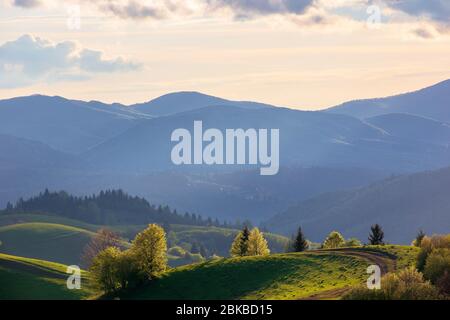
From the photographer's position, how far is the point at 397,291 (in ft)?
291

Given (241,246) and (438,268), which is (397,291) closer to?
(438,268)

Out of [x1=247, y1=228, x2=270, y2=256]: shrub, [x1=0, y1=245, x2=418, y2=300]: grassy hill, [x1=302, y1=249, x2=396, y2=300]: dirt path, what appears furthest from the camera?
[x1=247, y1=228, x2=270, y2=256]: shrub

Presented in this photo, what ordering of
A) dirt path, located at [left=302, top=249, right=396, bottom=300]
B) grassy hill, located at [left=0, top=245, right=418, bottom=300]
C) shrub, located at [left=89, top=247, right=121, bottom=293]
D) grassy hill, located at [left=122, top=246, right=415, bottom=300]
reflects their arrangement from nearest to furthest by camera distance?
dirt path, located at [left=302, top=249, right=396, bottom=300] → grassy hill, located at [left=0, top=245, right=418, bottom=300] → grassy hill, located at [left=122, top=246, right=415, bottom=300] → shrub, located at [left=89, top=247, right=121, bottom=293]

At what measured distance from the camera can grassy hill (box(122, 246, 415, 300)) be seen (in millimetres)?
124000

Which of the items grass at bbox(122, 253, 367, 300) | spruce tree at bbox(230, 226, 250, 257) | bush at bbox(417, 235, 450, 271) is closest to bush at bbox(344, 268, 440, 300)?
grass at bbox(122, 253, 367, 300)

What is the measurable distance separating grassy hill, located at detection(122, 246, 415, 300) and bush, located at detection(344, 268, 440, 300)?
22861 mm

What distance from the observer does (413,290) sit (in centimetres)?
9094

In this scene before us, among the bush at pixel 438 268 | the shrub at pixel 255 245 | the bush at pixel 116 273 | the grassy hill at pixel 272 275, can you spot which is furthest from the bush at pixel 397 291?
the shrub at pixel 255 245

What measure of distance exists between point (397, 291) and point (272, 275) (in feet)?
156

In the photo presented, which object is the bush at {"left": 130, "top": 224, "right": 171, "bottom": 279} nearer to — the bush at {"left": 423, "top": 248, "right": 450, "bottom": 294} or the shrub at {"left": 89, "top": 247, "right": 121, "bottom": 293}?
the shrub at {"left": 89, "top": 247, "right": 121, "bottom": 293}

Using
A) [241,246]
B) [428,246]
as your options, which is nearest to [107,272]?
[241,246]

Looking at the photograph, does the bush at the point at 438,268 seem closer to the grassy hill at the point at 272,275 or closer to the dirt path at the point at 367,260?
the dirt path at the point at 367,260

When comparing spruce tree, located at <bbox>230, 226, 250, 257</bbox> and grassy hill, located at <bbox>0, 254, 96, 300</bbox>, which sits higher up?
spruce tree, located at <bbox>230, 226, 250, 257</bbox>
